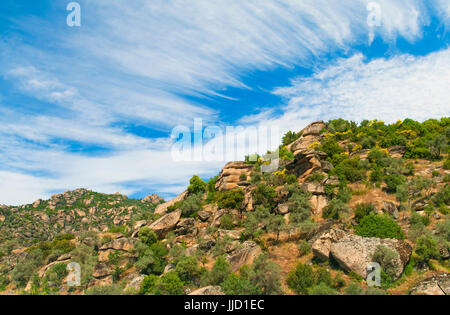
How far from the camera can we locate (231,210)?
3903 centimetres

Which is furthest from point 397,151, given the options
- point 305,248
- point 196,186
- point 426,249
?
point 196,186

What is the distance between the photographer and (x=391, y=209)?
28.4 m

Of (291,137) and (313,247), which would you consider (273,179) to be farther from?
(291,137)

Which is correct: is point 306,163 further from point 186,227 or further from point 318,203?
point 186,227

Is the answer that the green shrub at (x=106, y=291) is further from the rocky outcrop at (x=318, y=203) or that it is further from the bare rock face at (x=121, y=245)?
the rocky outcrop at (x=318, y=203)

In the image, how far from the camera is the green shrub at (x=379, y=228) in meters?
22.8

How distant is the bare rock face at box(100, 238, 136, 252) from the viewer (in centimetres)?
3719

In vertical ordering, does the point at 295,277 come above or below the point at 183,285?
above

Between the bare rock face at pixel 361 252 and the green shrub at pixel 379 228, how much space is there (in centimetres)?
196

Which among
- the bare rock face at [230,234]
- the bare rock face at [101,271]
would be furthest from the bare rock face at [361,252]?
the bare rock face at [101,271]

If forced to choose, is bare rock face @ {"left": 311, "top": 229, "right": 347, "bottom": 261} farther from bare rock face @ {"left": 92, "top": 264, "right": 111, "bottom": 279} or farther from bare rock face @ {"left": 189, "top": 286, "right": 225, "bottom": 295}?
bare rock face @ {"left": 92, "top": 264, "right": 111, "bottom": 279}

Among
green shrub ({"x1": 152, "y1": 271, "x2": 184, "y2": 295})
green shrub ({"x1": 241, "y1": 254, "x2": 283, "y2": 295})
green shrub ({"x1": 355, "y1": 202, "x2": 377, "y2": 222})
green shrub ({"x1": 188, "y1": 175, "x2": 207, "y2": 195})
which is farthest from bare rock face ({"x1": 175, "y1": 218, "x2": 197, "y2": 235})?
green shrub ({"x1": 355, "y1": 202, "x2": 377, "y2": 222})
